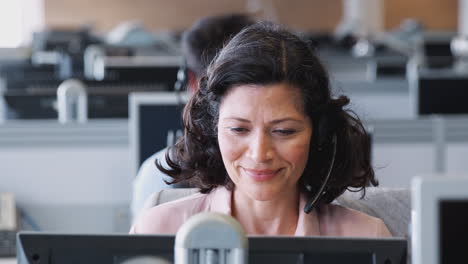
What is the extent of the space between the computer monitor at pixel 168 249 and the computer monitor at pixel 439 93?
8.67 ft

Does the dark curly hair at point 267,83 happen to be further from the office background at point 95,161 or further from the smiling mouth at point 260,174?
the office background at point 95,161

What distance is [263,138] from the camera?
125cm

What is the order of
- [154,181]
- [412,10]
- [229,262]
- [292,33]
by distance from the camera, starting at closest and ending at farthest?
[229,262] < [292,33] < [154,181] < [412,10]

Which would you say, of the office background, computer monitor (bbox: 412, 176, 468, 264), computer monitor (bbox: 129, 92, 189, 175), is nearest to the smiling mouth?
computer monitor (bbox: 412, 176, 468, 264)

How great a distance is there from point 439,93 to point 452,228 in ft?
9.58

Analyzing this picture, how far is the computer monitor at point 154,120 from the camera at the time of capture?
2.57 metres

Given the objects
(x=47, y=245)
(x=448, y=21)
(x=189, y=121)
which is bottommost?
(x=47, y=245)

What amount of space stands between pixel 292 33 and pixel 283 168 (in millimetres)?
271

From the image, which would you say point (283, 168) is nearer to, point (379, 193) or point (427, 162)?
point (379, 193)

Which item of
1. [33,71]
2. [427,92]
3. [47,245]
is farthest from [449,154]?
[33,71]

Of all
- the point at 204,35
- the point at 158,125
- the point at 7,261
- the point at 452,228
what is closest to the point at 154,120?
the point at 158,125

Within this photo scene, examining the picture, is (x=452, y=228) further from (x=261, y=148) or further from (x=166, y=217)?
(x=166, y=217)

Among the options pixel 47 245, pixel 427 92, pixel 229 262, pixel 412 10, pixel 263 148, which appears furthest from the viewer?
pixel 412 10

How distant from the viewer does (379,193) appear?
1.61m
